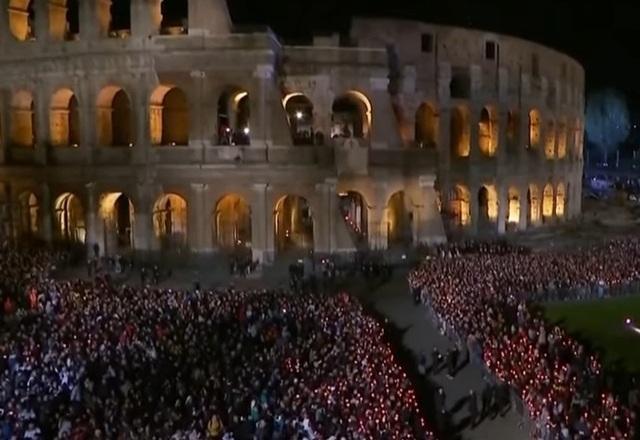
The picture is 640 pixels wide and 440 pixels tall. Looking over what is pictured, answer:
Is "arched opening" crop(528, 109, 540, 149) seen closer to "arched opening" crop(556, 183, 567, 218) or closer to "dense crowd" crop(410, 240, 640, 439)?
"arched opening" crop(556, 183, 567, 218)

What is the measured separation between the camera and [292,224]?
1827 inches

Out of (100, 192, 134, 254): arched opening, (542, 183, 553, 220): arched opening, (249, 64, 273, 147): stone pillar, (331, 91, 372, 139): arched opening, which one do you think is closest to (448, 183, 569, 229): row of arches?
(542, 183, 553, 220): arched opening

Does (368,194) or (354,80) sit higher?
(354,80)

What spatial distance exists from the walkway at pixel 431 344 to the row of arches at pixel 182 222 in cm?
838

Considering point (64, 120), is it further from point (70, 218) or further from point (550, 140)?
point (550, 140)

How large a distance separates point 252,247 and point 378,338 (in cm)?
1763

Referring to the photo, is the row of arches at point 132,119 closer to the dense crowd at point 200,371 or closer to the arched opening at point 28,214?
the arched opening at point 28,214

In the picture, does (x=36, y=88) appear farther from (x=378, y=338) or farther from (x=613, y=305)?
(x=613, y=305)

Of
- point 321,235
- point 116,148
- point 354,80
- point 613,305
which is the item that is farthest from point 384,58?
point 613,305

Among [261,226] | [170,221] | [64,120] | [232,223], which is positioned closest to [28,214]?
[64,120]

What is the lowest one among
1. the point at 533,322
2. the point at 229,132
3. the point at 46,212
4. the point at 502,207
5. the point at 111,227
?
the point at 533,322

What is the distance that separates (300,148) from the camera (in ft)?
129

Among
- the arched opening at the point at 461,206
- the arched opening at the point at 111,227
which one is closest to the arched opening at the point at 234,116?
the arched opening at the point at 111,227

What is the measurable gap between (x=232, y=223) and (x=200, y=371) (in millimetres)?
24762
